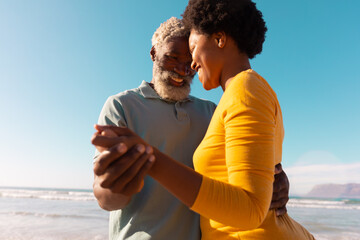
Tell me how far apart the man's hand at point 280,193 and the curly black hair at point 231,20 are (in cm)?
77

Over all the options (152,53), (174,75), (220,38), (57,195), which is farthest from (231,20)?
(57,195)

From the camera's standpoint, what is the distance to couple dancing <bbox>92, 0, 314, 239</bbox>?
3.42ft

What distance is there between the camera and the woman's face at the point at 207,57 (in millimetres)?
1604

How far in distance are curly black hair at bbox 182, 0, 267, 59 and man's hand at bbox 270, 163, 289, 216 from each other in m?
0.77

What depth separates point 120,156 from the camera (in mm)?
953

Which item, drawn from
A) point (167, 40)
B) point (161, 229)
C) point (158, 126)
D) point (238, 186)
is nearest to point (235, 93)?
point (238, 186)

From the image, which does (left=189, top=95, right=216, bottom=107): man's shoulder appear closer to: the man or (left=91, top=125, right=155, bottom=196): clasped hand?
the man

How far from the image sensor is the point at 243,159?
1117 mm

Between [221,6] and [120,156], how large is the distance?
1.08 m

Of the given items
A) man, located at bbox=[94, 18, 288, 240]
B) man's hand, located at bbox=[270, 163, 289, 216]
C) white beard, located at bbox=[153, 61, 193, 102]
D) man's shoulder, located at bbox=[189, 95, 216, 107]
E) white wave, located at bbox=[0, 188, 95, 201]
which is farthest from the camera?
white wave, located at bbox=[0, 188, 95, 201]

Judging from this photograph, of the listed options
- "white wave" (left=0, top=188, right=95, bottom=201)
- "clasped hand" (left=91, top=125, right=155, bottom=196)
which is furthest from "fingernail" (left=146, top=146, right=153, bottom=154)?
"white wave" (left=0, top=188, right=95, bottom=201)

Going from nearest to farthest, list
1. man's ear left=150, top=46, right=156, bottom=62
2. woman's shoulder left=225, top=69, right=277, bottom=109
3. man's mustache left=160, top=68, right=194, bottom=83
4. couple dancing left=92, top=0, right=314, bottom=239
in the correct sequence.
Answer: couple dancing left=92, top=0, right=314, bottom=239, woman's shoulder left=225, top=69, right=277, bottom=109, man's mustache left=160, top=68, right=194, bottom=83, man's ear left=150, top=46, right=156, bottom=62

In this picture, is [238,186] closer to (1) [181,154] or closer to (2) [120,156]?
(2) [120,156]

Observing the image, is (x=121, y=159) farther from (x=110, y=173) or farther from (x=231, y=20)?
(x=231, y=20)
